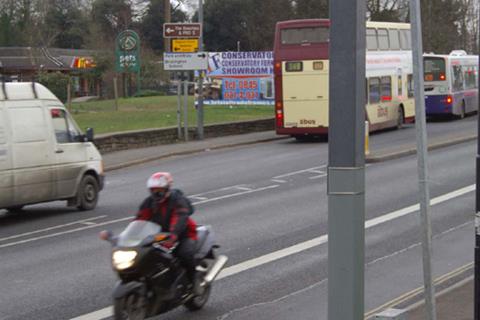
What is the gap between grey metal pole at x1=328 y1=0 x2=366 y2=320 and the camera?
626 centimetres

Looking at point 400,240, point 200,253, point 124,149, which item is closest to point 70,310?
point 200,253

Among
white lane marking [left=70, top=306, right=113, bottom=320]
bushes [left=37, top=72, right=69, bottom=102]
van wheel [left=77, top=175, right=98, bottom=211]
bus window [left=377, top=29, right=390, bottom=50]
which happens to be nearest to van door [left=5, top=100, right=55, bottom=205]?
van wheel [left=77, top=175, right=98, bottom=211]

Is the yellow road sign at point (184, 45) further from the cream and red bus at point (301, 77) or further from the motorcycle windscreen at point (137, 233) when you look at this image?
the motorcycle windscreen at point (137, 233)

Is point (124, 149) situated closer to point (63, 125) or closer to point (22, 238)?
point (63, 125)

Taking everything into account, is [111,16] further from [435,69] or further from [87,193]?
[87,193]

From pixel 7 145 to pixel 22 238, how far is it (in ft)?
7.10

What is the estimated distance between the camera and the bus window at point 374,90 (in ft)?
114

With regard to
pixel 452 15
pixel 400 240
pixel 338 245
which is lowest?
pixel 400 240

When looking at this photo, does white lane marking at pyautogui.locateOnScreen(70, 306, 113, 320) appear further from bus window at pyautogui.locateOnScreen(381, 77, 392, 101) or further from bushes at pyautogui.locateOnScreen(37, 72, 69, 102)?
bushes at pyautogui.locateOnScreen(37, 72, 69, 102)

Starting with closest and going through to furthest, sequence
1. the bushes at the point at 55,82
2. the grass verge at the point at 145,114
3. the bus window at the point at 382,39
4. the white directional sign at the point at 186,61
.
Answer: the white directional sign at the point at 186,61
the bus window at the point at 382,39
the grass verge at the point at 145,114
the bushes at the point at 55,82

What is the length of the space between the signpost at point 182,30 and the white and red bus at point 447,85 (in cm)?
1337

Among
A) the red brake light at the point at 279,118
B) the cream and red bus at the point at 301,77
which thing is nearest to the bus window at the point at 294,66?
the cream and red bus at the point at 301,77

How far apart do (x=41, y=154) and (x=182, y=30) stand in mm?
16082

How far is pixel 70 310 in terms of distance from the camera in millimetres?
9812
